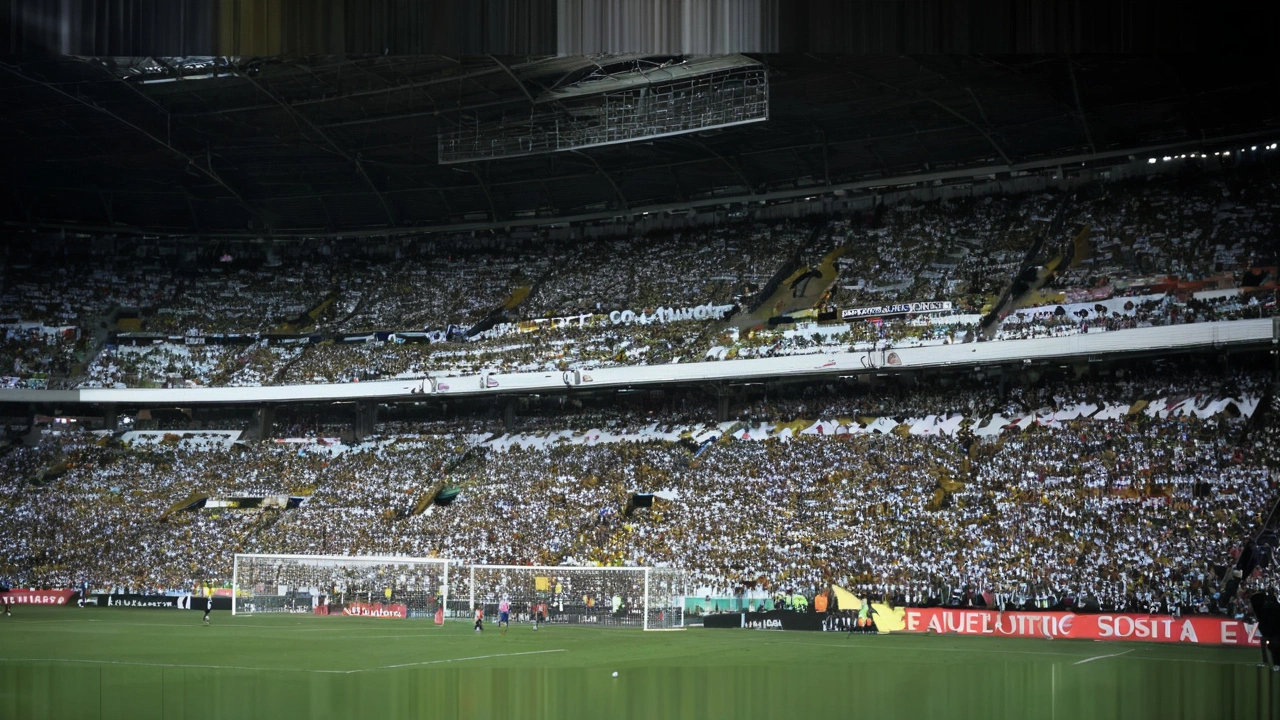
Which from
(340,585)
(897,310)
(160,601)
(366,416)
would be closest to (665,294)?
(897,310)

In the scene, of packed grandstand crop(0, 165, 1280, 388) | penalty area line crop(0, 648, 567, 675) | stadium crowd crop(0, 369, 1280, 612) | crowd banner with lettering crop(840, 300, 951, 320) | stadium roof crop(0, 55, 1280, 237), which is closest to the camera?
penalty area line crop(0, 648, 567, 675)

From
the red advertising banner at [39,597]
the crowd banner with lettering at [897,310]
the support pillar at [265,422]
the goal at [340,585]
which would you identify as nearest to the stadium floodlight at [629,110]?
the crowd banner with lettering at [897,310]

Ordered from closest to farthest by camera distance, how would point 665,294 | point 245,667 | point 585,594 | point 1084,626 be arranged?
point 245,667 → point 1084,626 → point 585,594 → point 665,294

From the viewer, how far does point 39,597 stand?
5219cm

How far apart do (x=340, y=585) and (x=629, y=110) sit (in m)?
23.2

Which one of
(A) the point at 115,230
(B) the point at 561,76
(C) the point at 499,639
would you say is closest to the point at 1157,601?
(C) the point at 499,639

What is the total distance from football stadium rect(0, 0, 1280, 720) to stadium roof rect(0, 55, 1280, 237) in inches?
11.9

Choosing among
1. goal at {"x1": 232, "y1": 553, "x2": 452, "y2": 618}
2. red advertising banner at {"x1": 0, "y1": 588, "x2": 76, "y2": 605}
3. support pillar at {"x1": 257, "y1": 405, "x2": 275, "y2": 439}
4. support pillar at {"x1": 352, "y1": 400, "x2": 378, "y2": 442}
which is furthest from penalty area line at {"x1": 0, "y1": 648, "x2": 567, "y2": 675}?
support pillar at {"x1": 257, "y1": 405, "x2": 275, "y2": 439}

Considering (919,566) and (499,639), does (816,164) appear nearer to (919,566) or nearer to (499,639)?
(919,566)

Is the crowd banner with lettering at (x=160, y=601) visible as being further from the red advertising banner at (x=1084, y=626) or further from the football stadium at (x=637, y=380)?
the red advertising banner at (x=1084, y=626)

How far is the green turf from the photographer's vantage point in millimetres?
16828

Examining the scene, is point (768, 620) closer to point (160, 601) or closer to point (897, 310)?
point (897, 310)

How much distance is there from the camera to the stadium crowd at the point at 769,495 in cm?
3791

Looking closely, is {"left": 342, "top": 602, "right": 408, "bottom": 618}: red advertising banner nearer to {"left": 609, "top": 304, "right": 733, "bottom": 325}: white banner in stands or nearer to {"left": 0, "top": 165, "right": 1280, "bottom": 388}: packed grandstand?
{"left": 0, "top": 165, "right": 1280, "bottom": 388}: packed grandstand
